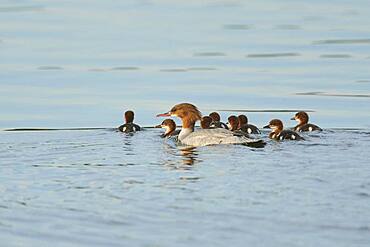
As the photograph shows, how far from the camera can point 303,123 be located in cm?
1391

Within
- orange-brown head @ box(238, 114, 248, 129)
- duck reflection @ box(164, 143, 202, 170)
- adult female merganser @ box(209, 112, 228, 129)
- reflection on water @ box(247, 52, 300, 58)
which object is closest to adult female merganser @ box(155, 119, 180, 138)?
adult female merganser @ box(209, 112, 228, 129)

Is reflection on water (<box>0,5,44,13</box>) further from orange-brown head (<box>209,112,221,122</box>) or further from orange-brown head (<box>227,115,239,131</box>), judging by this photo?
orange-brown head (<box>227,115,239,131</box>)

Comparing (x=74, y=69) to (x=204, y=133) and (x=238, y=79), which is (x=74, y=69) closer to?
(x=238, y=79)

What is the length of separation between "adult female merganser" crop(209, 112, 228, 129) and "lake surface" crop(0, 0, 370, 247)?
0.70 meters

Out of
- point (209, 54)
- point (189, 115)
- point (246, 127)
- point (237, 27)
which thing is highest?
point (237, 27)

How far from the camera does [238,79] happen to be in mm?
17234

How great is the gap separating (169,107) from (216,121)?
1.38m

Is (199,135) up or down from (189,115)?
down

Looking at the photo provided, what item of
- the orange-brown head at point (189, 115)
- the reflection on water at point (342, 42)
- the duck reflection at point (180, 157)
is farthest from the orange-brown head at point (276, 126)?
the reflection on water at point (342, 42)

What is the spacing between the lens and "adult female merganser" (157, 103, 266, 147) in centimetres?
1270

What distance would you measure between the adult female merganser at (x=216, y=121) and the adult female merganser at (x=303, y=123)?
0.88 meters

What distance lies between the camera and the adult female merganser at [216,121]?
14.0 m

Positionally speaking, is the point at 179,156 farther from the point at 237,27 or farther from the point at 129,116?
the point at 237,27

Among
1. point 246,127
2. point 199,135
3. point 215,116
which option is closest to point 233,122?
point 246,127
